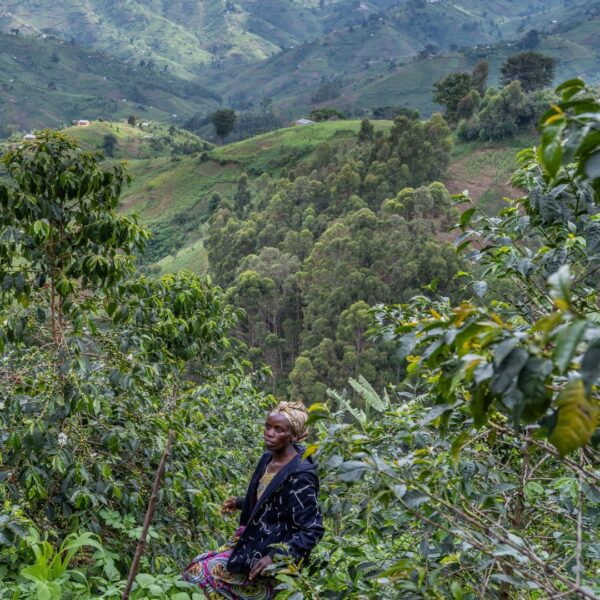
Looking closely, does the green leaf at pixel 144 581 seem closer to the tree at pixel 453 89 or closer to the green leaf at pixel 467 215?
the green leaf at pixel 467 215

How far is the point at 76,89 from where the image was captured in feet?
469

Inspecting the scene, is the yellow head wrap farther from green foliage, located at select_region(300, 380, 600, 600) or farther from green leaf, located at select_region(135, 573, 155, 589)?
green leaf, located at select_region(135, 573, 155, 589)

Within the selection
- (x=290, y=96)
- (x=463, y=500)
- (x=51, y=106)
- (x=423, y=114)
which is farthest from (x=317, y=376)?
(x=290, y=96)

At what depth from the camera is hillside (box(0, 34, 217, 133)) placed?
404 feet

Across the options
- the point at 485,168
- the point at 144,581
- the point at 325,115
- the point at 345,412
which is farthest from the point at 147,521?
the point at 325,115

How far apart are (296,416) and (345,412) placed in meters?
0.42

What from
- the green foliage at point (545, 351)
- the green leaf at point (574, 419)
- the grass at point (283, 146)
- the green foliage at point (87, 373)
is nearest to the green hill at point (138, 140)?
the grass at point (283, 146)

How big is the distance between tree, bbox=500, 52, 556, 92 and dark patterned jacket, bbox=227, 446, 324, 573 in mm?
58813

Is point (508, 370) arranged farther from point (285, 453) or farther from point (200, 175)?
point (200, 175)

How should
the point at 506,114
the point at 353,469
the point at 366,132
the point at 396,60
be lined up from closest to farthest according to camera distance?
the point at 353,469, the point at 366,132, the point at 506,114, the point at 396,60

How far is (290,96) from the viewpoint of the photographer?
162m

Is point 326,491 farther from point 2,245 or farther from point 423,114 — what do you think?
point 423,114

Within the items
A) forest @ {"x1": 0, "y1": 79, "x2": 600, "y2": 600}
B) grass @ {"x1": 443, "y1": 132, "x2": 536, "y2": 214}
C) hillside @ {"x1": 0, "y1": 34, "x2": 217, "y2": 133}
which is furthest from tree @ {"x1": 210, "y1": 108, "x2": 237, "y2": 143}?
forest @ {"x1": 0, "y1": 79, "x2": 600, "y2": 600}

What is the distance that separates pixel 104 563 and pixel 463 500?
1.92 meters
